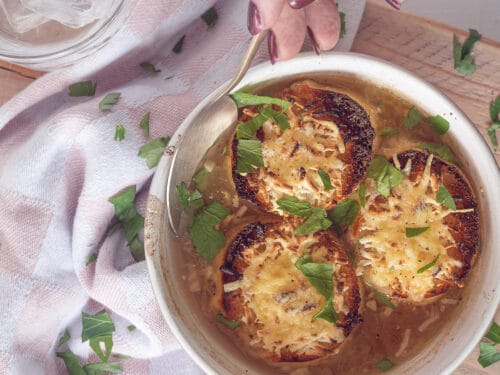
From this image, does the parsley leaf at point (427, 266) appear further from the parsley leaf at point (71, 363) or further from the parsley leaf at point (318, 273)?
the parsley leaf at point (71, 363)

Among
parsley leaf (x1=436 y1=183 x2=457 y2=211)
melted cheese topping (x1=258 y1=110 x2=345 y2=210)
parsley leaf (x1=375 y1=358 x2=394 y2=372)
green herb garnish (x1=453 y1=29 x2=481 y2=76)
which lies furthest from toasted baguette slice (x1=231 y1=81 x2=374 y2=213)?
parsley leaf (x1=375 y1=358 x2=394 y2=372)

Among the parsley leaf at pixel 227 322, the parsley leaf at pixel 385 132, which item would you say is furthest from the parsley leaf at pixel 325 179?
the parsley leaf at pixel 227 322

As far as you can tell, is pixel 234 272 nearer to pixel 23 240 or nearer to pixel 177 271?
pixel 177 271

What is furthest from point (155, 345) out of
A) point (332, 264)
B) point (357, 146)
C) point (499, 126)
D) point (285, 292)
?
point (499, 126)

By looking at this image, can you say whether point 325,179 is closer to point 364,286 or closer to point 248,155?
point 248,155

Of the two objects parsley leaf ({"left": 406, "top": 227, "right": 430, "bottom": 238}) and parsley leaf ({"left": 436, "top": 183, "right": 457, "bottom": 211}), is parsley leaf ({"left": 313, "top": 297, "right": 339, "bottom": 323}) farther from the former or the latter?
parsley leaf ({"left": 436, "top": 183, "right": 457, "bottom": 211})

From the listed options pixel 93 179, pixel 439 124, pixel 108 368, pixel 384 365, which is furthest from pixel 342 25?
pixel 108 368
